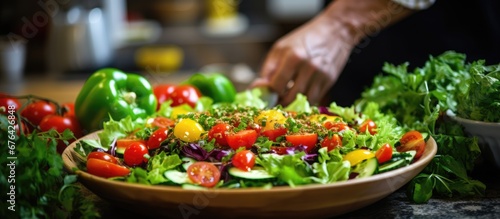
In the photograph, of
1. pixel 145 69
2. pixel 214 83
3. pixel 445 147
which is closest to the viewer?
pixel 445 147

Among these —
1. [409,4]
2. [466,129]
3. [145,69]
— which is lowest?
[145,69]

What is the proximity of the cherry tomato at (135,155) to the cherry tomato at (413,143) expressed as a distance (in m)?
0.61

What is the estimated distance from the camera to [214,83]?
2.42 m

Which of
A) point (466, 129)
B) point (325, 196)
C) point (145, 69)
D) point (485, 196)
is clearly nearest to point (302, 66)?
point (466, 129)

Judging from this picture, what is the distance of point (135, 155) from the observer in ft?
4.80

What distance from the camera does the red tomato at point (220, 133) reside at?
1.49 m

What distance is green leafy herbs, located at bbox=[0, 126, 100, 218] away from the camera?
4.20ft

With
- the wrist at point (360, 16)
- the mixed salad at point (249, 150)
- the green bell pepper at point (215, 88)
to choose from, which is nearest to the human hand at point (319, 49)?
the wrist at point (360, 16)

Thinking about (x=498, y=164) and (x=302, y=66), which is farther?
(x=302, y=66)

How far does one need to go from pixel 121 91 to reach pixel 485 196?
1.16 m

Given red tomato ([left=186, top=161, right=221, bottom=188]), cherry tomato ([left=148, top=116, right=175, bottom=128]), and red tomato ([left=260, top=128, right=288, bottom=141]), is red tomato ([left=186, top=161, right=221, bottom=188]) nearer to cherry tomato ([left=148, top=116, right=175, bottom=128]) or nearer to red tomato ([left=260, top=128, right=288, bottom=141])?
red tomato ([left=260, top=128, right=288, bottom=141])

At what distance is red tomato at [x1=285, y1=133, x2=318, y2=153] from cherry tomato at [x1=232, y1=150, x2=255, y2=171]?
14cm

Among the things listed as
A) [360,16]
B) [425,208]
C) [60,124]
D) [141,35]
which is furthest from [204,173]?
[141,35]

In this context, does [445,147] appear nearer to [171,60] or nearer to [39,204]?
[39,204]
